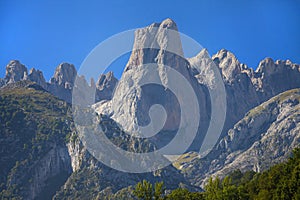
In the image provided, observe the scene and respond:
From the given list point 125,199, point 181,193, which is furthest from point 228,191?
point 125,199

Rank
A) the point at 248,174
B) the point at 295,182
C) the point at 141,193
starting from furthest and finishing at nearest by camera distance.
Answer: the point at 248,174 < the point at 141,193 < the point at 295,182

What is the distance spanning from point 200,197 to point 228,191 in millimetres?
11947

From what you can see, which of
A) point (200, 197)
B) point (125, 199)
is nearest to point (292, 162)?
point (200, 197)

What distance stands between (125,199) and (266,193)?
112 m

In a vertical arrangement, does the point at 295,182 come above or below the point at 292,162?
below

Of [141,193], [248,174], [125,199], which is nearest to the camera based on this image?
[141,193]

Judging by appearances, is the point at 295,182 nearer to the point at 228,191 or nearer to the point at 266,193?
the point at 266,193

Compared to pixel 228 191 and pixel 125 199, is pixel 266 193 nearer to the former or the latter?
pixel 228 191

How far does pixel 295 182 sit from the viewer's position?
86250 mm

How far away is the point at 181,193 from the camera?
109 meters

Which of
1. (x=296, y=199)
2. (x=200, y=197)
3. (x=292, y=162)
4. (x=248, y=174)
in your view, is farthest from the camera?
(x=248, y=174)

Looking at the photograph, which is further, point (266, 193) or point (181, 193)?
point (181, 193)

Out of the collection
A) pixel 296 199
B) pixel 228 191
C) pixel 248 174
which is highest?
pixel 248 174

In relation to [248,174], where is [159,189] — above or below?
below
